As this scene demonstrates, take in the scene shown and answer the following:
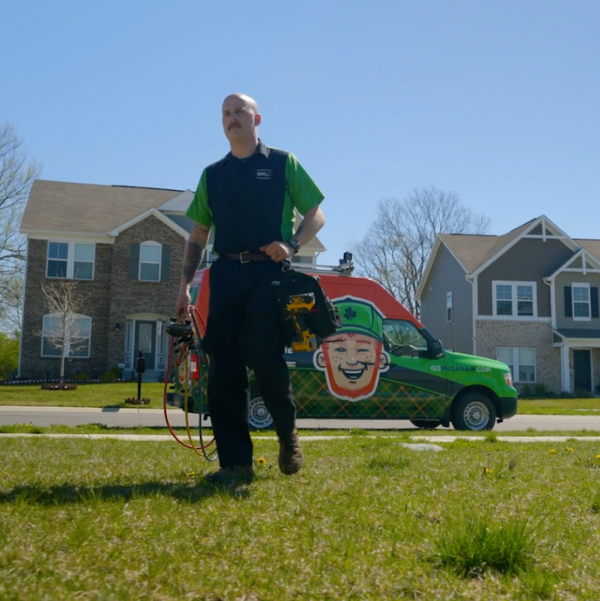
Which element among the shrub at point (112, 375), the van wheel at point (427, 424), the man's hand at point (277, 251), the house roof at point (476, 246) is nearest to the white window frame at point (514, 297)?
the house roof at point (476, 246)

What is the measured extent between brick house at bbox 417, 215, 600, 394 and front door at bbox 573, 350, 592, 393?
0.05 m

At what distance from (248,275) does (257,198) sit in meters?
0.50

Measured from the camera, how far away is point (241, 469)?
174 inches

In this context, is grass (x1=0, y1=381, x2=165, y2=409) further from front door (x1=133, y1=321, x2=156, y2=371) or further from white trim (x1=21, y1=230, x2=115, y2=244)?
white trim (x1=21, y1=230, x2=115, y2=244)

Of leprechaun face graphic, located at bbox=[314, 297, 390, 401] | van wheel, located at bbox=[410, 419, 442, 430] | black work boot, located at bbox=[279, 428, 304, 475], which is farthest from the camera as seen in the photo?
van wheel, located at bbox=[410, 419, 442, 430]

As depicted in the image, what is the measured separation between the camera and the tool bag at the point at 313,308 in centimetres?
452

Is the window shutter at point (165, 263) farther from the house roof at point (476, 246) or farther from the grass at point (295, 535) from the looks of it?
the grass at point (295, 535)

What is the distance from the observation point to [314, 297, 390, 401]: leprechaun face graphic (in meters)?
11.7

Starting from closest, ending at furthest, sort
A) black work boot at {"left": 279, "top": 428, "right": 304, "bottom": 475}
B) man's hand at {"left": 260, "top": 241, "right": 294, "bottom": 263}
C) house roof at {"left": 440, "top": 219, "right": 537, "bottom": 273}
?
man's hand at {"left": 260, "top": 241, "right": 294, "bottom": 263} → black work boot at {"left": 279, "top": 428, "right": 304, "bottom": 475} → house roof at {"left": 440, "top": 219, "right": 537, "bottom": 273}

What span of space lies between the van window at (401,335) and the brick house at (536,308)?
21.6 metres

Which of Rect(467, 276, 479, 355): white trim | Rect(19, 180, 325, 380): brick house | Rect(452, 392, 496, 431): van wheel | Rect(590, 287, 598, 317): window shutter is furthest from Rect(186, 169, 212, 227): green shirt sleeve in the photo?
Rect(590, 287, 598, 317): window shutter

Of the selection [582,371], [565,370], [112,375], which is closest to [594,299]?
[582,371]

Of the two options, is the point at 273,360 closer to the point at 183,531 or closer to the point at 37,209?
the point at 183,531

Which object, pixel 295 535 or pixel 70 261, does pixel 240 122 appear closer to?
pixel 295 535
